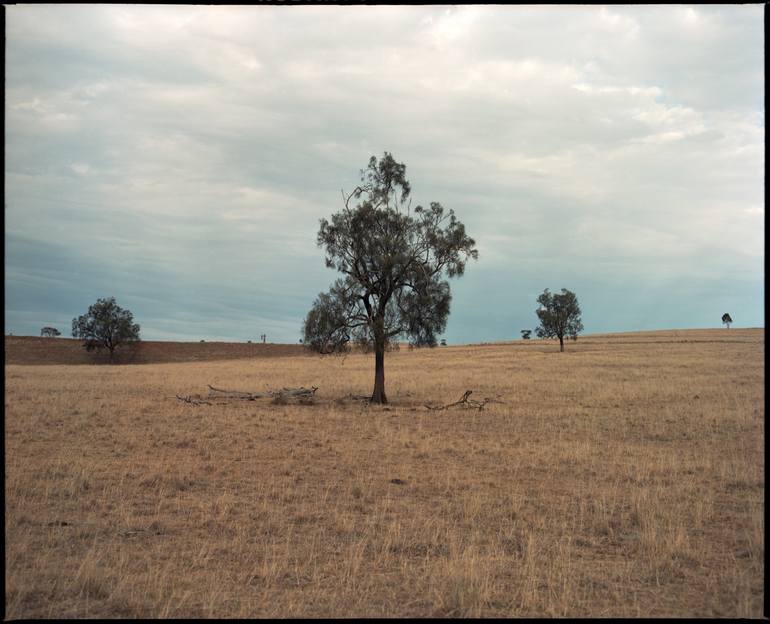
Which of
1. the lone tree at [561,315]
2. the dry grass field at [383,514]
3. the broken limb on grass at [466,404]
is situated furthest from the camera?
the lone tree at [561,315]

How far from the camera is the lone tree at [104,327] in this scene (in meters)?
92.0

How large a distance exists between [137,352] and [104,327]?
791 cm

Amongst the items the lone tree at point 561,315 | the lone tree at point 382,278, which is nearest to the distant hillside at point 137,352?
the lone tree at point 561,315

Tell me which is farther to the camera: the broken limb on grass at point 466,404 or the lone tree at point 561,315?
the lone tree at point 561,315

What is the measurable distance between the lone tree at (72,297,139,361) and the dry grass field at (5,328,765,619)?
67649 mm

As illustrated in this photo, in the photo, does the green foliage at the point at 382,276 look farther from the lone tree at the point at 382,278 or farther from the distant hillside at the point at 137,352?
the distant hillside at the point at 137,352

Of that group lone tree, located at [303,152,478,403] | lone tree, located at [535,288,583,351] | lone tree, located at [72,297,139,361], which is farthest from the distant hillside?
lone tree, located at [303,152,478,403]

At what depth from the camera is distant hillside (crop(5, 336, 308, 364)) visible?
306ft

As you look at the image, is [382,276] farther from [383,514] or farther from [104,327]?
[104,327]

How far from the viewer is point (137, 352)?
98.8 m

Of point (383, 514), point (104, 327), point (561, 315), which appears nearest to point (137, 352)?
point (104, 327)

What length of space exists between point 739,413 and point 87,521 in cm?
2478

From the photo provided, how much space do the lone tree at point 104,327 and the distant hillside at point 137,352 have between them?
2.96 m

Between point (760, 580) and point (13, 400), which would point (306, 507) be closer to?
point (760, 580)
